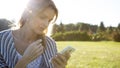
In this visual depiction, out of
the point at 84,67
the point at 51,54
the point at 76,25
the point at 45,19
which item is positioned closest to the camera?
the point at 45,19

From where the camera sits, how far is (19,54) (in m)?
4.78

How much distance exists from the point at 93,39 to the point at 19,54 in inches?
1777

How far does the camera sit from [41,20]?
4.61m

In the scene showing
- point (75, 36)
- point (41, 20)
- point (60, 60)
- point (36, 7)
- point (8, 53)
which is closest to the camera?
point (60, 60)

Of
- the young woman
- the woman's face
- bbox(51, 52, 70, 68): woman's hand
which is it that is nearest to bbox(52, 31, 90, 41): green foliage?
the young woman

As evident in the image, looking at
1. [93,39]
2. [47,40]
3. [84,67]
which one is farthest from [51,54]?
[93,39]

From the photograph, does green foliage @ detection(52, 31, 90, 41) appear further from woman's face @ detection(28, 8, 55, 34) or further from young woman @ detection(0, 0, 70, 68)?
woman's face @ detection(28, 8, 55, 34)

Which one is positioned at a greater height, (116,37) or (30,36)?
(30,36)

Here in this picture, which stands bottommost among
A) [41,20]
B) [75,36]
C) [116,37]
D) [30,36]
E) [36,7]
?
[116,37]

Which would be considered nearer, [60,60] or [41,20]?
[60,60]

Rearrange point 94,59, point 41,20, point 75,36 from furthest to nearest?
point 75,36
point 94,59
point 41,20

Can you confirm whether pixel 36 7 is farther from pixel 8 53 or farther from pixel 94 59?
pixel 94 59

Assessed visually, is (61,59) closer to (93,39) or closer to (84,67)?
(84,67)

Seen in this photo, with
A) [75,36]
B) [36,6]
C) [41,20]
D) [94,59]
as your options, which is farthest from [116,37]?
[41,20]
